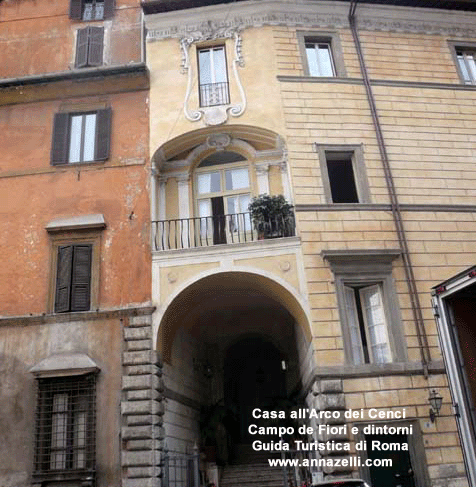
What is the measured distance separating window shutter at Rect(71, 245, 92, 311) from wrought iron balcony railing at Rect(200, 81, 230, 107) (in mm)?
5174

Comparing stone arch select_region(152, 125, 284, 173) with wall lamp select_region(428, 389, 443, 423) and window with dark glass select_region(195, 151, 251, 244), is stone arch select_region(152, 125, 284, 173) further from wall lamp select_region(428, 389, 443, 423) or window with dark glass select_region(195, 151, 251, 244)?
wall lamp select_region(428, 389, 443, 423)

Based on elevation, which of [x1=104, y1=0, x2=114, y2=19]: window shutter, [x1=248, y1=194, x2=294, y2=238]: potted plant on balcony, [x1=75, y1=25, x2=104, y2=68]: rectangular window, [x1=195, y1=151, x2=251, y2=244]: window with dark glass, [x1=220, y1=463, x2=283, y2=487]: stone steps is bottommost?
[x1=220, y1=463, x2=283, y2=487]: stone steps

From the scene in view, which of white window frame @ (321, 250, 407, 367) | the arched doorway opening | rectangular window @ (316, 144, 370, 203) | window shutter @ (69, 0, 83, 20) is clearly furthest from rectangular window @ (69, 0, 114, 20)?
the arched doorway opening

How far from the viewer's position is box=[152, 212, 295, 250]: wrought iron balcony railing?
13.3m

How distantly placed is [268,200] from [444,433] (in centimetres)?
657

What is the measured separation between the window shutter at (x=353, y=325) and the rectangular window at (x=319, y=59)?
6696 millimetres

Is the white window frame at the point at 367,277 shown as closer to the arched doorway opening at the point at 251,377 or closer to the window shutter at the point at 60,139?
the arched doorway opening at the point at 251,377

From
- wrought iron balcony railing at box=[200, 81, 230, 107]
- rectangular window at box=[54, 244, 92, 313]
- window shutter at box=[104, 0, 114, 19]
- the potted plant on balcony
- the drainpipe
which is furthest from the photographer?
window shutter at box=[104, 0, 114, 19]

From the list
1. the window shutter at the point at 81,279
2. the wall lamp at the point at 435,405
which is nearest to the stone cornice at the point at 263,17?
the window shutter at the point at 81,279

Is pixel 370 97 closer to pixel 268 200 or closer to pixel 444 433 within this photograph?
pixel 268 200

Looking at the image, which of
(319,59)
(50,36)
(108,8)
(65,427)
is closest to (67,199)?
(65,427)

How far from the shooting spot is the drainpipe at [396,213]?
12016 millimetres

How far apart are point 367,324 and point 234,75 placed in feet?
25.7

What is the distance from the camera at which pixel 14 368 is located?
40.1 feet
